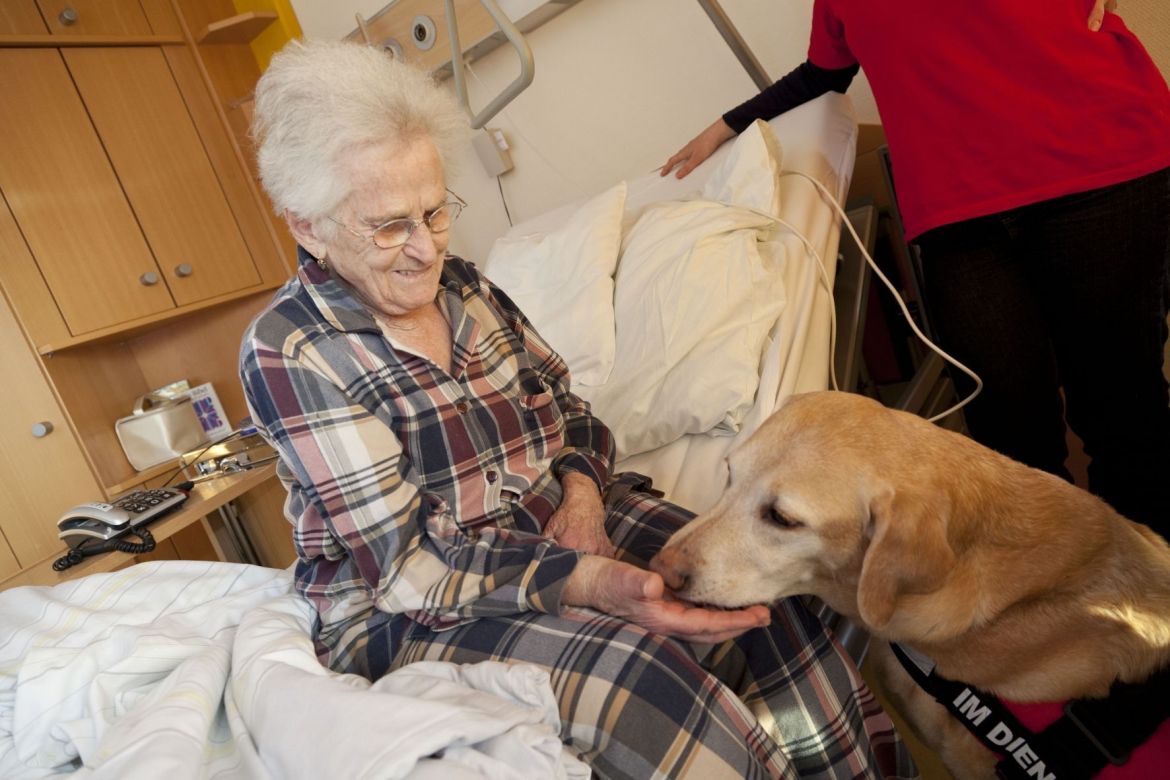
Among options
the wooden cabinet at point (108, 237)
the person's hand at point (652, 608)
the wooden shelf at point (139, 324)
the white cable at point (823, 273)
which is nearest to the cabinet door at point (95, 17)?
the wooden cabinet at point (108, 237)

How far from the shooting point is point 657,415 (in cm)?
153

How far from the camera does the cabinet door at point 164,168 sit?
2.67 meters

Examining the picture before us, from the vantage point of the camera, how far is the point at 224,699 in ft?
3.03

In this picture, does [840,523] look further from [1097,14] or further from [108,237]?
[108,237]

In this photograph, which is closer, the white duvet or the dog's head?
the white duvet

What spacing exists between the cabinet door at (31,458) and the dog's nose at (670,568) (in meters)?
2.23

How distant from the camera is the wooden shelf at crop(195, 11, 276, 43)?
2910 millimetres

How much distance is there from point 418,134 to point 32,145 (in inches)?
84.8

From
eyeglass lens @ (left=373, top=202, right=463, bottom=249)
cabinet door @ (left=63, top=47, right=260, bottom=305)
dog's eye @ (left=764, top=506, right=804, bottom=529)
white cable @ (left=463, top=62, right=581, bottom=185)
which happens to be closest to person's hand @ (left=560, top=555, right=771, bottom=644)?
dog's eye @ (left=764, top=506, right=804, bottom=529)

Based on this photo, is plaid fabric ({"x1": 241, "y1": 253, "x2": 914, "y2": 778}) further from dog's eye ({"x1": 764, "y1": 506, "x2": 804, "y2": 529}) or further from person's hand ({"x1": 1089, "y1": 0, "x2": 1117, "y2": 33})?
person's hand ({"x1": 1089, "y1": 0, "x2": 1117, "y2": 33})

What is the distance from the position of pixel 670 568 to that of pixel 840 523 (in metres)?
0.24

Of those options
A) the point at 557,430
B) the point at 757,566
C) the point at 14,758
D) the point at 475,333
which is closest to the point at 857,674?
the point at 757,566

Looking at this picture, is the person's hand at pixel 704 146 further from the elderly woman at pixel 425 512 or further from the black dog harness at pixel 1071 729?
the black dog harness at pixel 1071 729

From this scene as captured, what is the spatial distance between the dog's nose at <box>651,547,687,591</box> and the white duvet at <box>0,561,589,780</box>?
0.85ft
